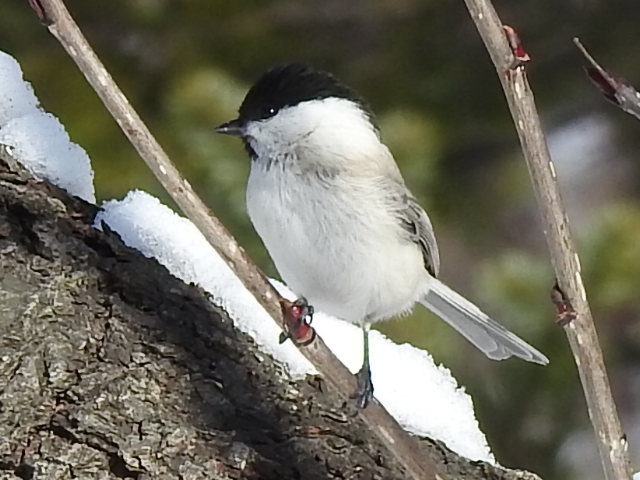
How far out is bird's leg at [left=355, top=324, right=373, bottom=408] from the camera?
0.70 meters

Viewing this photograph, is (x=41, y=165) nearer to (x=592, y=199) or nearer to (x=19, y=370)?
(x=19, y=370)

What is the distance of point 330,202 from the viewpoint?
862 millimetres

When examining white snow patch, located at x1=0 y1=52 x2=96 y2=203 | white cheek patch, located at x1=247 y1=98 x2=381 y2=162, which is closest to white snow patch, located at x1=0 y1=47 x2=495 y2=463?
white snow patch, located at x1=0 y1=52 x2=96 y2=203

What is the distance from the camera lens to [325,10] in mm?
1525

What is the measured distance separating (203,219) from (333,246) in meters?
0.28

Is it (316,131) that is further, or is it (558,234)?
(316,131)

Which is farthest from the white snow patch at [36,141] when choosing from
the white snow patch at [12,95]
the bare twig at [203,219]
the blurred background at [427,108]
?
the blurred background at [427,108]

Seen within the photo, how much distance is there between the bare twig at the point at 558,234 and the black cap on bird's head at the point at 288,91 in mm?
384

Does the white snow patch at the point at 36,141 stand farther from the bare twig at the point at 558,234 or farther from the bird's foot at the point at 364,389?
Answer: the bare twig at the point at 558,234

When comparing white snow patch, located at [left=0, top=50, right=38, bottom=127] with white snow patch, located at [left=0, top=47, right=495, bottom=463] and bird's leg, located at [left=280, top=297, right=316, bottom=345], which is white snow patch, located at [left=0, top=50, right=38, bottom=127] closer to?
white snow patch, located at [left=0, top=47, right=495, bottom=463]

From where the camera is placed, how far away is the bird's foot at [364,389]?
0.70 meters

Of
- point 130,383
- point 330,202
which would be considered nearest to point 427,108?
point 330,202

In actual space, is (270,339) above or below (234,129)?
below

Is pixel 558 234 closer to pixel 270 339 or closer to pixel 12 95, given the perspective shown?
pixel 270 339
